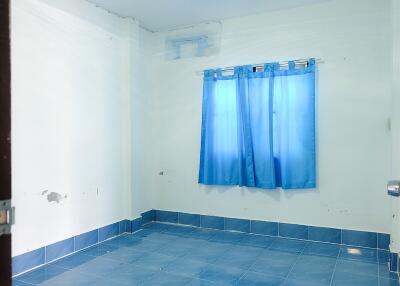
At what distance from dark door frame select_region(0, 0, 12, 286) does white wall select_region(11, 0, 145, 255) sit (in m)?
1.86

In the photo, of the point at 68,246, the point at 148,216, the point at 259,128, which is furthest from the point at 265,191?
the point at 68,246

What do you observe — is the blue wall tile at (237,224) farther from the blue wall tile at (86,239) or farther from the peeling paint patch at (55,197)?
the peeling paint patch at (55,197)

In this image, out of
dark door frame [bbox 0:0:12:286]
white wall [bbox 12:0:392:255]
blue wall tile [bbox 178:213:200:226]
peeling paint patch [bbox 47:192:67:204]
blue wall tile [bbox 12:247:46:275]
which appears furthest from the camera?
blue wall tile [bbox 178:213:200:226]

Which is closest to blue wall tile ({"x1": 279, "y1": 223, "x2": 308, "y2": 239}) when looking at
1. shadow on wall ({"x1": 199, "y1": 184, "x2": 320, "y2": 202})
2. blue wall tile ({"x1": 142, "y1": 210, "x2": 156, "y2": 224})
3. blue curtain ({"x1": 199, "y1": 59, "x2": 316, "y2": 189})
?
shadow on wall ({"x1": 199, "y1": 184, "x2": 320, "y2": 202})

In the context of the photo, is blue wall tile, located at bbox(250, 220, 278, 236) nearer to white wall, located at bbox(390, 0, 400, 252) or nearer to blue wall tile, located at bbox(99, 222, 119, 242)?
white wall, located at bbox(390, 0, 400, 252)

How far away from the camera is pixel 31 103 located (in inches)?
96.0

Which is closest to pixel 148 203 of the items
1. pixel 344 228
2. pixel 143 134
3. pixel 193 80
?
pixel 143 134

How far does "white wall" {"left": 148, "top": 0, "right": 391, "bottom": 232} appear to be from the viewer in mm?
2816

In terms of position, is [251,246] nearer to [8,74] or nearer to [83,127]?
[83,127]

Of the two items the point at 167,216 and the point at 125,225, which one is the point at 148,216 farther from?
the point at 125,225

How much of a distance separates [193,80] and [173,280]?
2128 mm

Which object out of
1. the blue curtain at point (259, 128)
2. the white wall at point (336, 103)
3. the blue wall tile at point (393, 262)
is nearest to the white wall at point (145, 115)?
the white wall at point (336, 103)

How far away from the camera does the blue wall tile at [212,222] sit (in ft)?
11.4

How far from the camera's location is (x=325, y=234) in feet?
9.89
